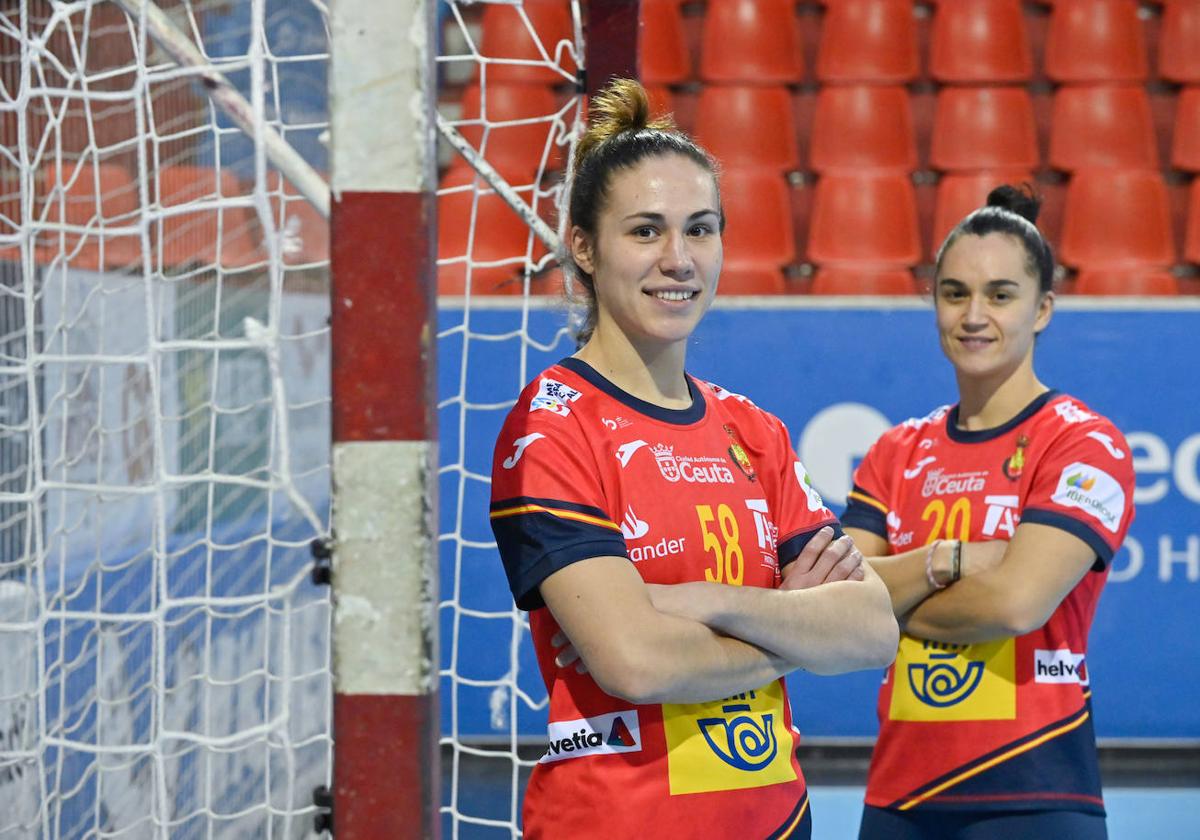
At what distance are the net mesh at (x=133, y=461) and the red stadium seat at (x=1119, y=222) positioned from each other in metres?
3.22

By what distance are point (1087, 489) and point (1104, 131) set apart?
394 cm

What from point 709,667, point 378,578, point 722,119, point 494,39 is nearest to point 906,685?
point 709,667

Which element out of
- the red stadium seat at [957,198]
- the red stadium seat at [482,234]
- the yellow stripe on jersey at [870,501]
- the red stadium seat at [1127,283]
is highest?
the red stadium seat at [957,198]

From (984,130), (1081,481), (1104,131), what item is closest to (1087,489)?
(1081,481)

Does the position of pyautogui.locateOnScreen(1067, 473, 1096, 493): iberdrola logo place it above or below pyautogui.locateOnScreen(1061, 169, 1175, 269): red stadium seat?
below

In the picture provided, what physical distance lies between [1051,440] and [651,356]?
92cm

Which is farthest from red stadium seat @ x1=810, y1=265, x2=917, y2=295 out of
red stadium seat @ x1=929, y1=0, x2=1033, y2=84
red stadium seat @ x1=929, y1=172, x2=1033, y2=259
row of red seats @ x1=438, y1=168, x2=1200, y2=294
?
red stadium seat @ x1=929, y1=0, x2=1033, y2=84

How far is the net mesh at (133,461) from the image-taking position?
249 cm

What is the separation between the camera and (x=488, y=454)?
4.35 metres

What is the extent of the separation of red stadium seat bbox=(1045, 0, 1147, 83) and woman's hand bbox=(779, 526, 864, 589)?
474cm

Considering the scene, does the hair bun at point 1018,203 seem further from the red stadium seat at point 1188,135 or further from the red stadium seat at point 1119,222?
the red stadium seat at point 1188,135

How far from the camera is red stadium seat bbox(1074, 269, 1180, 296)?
517cm

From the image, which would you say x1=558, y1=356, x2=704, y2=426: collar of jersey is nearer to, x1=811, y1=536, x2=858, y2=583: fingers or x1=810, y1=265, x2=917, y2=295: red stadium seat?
x1=811, y1=536, x2=858, y2=583: fingers

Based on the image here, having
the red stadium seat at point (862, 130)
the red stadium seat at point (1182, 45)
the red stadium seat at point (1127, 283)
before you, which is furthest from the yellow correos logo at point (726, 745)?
the red stadium seat at point (1182, 45)
